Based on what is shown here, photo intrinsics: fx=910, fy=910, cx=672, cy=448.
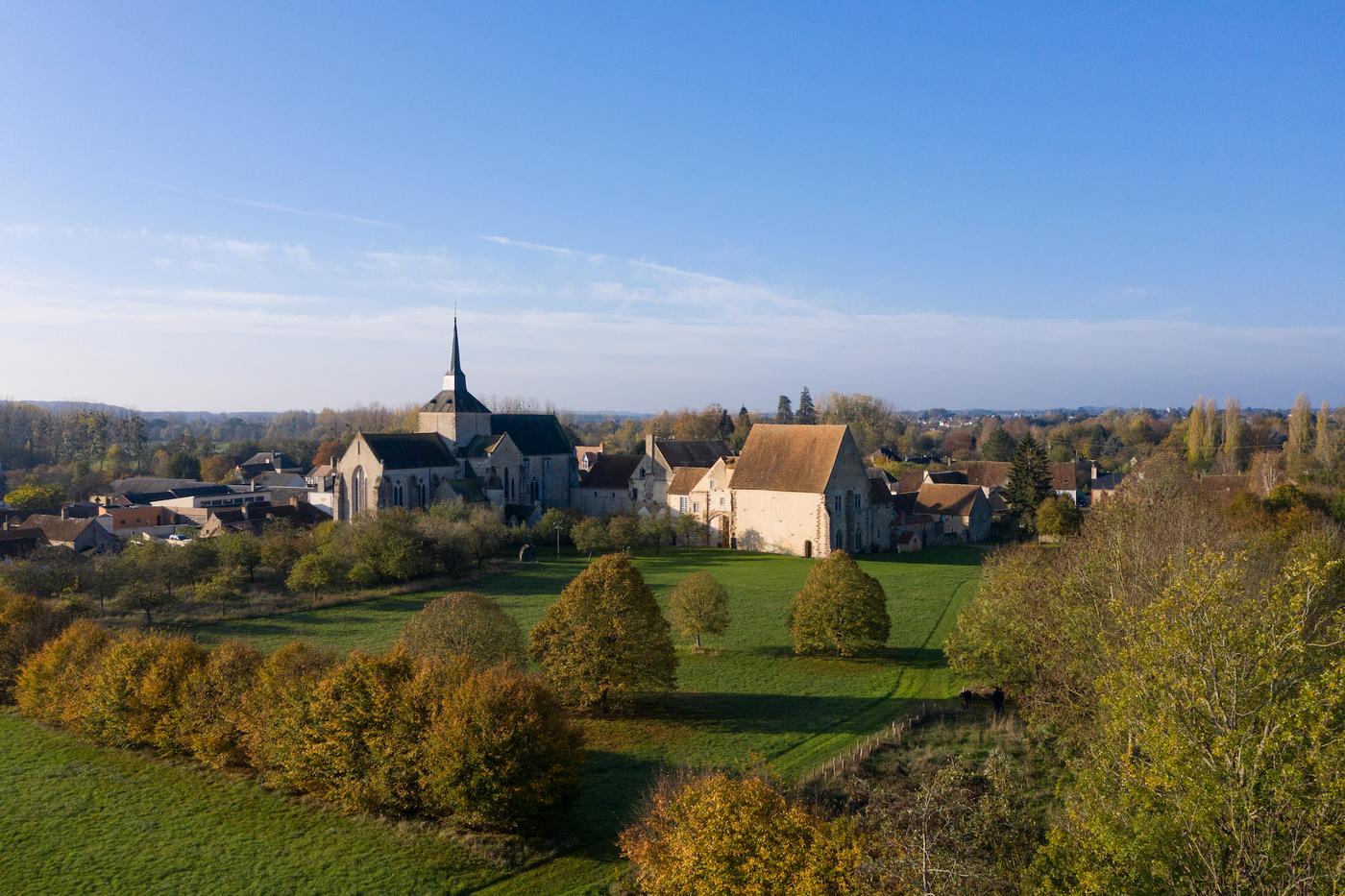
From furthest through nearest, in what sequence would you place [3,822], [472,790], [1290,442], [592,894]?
[1290,442] < [3,822] < [472,790] < [592,894]

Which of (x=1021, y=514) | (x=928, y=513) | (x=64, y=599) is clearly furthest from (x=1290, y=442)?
(x=64, y=599)

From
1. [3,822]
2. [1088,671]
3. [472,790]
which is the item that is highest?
[1088,671]

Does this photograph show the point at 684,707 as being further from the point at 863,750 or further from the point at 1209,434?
the point at 1209,434

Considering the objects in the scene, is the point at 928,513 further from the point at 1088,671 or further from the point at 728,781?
the point at 728,781

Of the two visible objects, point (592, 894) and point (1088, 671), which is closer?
point (592, 894)

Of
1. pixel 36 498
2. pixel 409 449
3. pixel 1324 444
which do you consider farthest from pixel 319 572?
pixel 1324 444

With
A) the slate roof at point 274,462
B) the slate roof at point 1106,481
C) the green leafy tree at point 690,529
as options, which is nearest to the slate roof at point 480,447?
the green leafy tree at point 690,529

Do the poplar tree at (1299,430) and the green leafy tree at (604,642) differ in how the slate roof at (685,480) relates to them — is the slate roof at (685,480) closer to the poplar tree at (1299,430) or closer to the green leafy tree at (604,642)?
the green leafy tree at (604,642)
